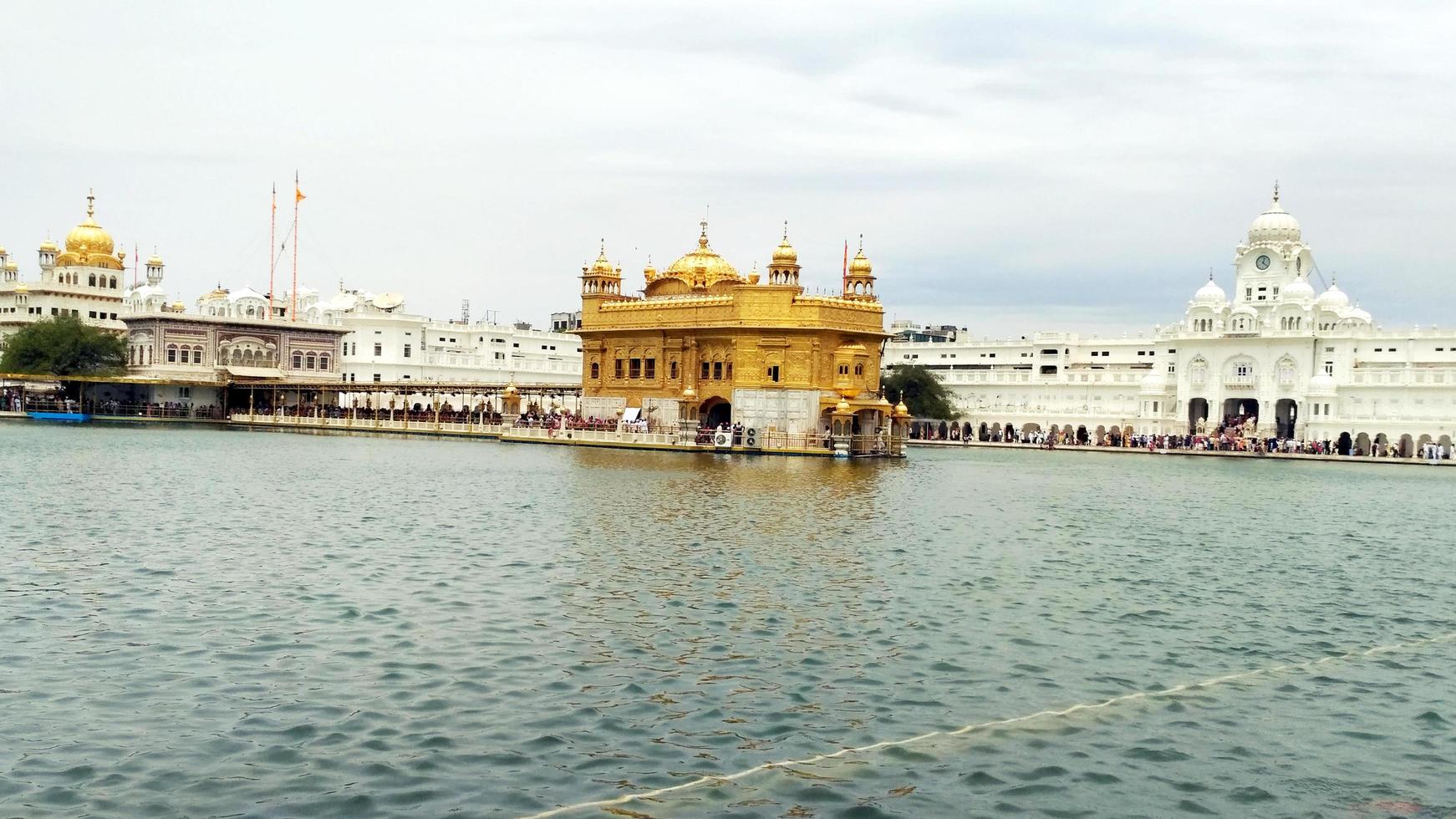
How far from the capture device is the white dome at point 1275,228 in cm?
8850

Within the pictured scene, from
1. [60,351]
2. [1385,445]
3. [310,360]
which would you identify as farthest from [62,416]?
[1385,445]

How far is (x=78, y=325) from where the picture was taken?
82875mm

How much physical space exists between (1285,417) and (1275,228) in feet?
44.5

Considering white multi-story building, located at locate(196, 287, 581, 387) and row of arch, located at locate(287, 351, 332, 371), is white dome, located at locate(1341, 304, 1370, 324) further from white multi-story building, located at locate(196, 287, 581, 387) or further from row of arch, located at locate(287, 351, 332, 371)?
row of arch, located at locate(287, 351, 332, 371)

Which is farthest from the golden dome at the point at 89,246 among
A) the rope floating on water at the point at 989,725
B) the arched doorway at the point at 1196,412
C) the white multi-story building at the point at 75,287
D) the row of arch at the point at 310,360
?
the rope floating on water at the point at 989,725

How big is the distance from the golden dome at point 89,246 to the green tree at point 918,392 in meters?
57.9

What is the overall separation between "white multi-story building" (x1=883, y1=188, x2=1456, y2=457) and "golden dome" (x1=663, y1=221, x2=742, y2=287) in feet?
96.0

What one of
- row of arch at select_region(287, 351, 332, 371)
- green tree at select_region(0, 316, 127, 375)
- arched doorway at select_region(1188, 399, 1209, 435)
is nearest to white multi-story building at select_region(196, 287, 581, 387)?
row of arch at select_region(287, 351, 332, 371)

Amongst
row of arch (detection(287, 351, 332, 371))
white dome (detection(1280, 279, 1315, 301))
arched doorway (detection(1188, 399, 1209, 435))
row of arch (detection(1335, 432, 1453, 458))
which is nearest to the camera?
row of arch (detection(1335, 432, 1453, 458))

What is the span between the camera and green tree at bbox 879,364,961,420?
89.9 metres

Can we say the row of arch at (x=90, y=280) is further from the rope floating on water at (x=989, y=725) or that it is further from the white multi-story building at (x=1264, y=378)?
the rope floating on water at (x=989, y=725)

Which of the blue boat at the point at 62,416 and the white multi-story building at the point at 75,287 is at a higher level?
the white multi-story building at the point at 75,287

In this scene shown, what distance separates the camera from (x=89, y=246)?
3910 inches

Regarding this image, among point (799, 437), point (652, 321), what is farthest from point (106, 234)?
point (799, 437)
